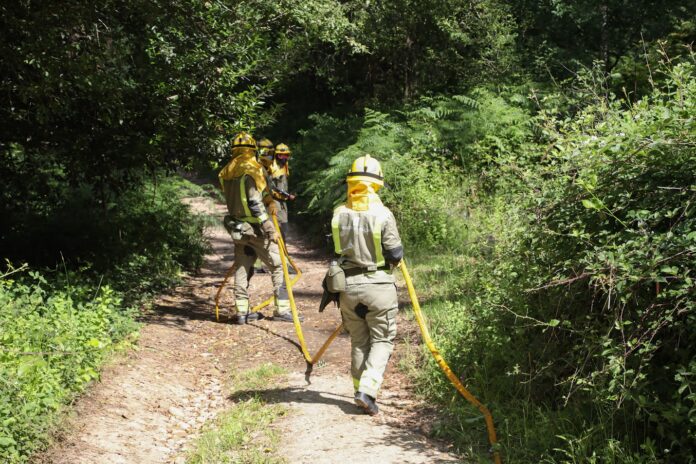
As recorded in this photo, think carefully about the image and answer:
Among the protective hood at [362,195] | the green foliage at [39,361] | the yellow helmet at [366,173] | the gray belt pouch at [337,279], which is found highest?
the yellow helmet at [366,173]

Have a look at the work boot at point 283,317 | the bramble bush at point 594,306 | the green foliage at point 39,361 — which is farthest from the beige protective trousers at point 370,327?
the work boot at point 283,317

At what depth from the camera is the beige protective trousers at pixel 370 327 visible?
19.7 feet

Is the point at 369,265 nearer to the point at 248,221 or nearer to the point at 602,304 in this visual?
the point at 602,304

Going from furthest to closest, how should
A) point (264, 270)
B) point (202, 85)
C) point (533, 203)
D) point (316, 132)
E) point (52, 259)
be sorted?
point (316, 132), point (264, 270), point (52, 259), point (202, 85), point (533, 203)

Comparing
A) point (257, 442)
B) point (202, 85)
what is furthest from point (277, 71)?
point (257, 442)

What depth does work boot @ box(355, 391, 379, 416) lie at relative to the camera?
5.95 metres

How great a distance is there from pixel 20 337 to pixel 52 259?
515 cm

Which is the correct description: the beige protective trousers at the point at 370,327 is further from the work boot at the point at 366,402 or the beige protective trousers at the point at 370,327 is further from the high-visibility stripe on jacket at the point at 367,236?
the high-visibility stripe on jacket at the point at 367,236

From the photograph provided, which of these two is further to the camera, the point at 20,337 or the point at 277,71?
the point at 277,71

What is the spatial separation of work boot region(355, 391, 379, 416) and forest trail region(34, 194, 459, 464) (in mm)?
82

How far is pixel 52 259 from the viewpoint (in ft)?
35.5

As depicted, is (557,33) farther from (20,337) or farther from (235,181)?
(20,337)

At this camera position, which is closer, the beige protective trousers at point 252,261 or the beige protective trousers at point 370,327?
the beige protective trousers at point 370,327

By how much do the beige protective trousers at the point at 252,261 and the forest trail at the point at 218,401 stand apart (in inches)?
19.1
